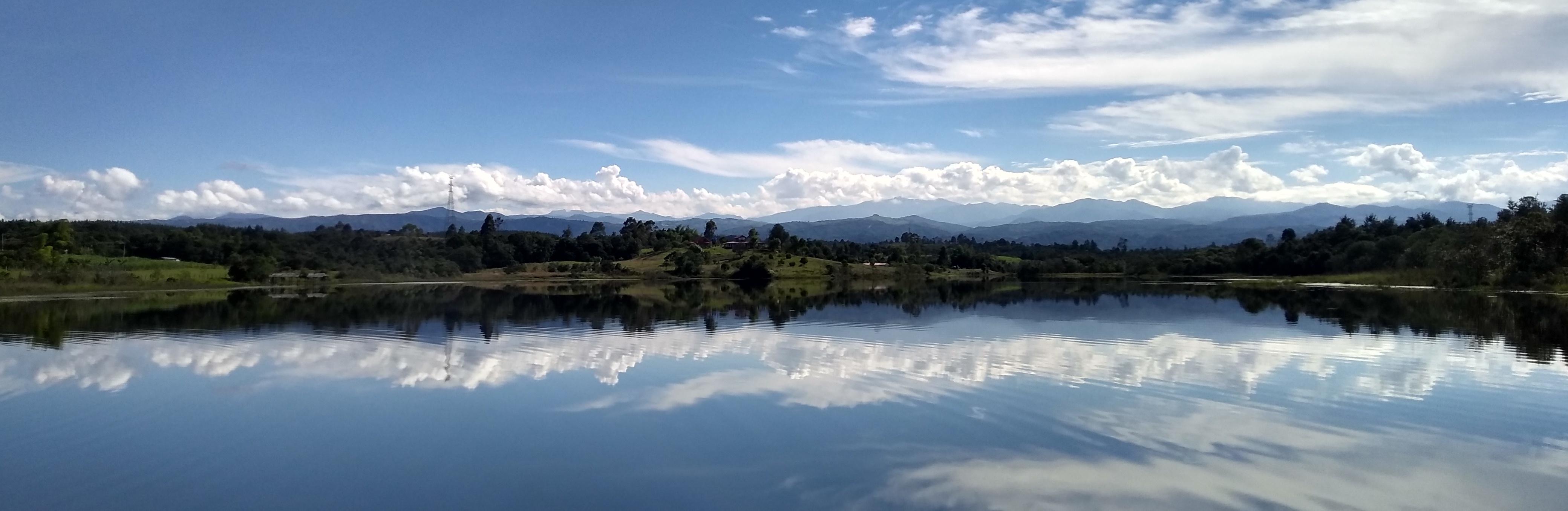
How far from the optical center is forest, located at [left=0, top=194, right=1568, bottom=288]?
69312 mm

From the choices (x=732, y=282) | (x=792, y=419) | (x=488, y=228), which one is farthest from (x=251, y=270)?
(x=792, y=419)

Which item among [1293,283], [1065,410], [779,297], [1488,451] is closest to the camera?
[1488,451]

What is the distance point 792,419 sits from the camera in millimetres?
16188

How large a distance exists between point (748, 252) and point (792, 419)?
407 feet

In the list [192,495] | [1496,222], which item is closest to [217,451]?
[192,495]

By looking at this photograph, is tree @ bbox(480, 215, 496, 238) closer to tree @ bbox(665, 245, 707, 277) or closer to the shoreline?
the shoreline

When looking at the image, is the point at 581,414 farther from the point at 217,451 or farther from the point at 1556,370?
the point at 1556,370

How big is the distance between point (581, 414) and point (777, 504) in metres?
6.95

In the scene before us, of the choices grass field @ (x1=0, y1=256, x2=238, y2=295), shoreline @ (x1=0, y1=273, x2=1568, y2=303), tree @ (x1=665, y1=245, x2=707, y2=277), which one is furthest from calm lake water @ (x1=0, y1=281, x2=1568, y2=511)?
tree @ (x1=665, y1=245, x2=707, y2=277)

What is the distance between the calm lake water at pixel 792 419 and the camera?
11.4 m

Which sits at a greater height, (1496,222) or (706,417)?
(1496,222)

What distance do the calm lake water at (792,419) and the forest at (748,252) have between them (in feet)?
141

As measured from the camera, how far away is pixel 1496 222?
76500 millimetres

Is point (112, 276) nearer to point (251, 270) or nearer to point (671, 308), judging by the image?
point (251, 270)
